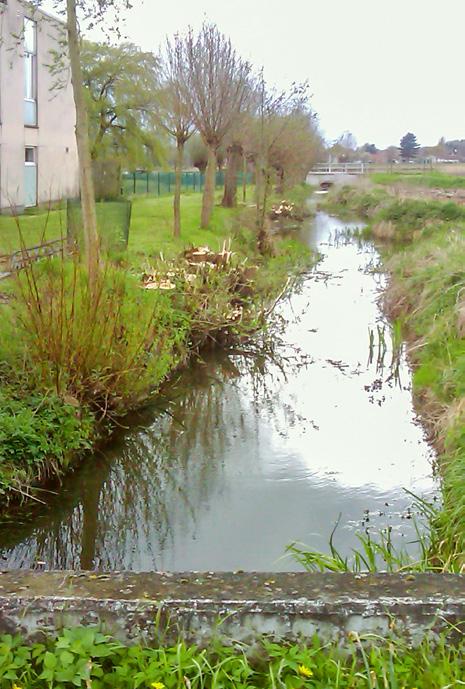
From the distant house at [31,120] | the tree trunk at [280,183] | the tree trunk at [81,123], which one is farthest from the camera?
the tree trunk at [280,183]

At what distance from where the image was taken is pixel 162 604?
3.26 metres

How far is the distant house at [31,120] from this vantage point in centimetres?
2416

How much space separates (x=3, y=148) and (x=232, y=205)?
53.7 ft

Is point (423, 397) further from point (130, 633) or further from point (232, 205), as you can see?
point (232, 205)

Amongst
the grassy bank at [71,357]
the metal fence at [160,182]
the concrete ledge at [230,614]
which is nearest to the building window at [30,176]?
the grassy bank at [71,357]

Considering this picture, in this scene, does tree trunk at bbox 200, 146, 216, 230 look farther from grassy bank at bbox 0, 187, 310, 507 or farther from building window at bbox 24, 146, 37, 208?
grassy bank at bbox 0, 187, 310, 507

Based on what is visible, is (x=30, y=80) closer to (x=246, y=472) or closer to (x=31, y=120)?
(x=31, y=120)

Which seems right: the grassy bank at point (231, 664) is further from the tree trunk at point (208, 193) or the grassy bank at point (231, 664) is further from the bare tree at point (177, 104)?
the tree trunk at point (208, 193)

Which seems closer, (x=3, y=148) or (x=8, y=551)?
(x=8, y=551)

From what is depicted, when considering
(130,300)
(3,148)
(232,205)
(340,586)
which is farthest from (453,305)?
(232,205)

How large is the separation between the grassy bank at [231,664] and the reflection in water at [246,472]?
10.4ft

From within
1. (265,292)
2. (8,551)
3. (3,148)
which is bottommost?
(8,551)

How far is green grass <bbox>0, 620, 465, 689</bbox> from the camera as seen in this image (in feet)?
9.83

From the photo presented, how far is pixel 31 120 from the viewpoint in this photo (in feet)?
90.2
